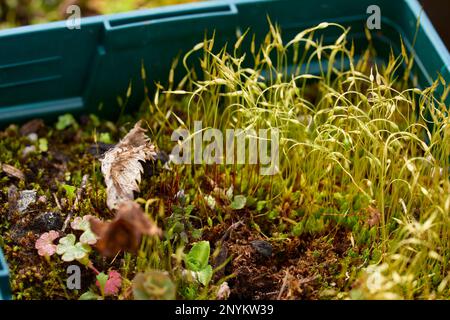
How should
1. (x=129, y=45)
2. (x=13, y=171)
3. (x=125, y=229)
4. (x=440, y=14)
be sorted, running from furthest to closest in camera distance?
(x=440, y=14) < (x=129, y=45) < (x=13, y=171) < (x=125, y=229)

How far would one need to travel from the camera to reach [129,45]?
1.94 meters

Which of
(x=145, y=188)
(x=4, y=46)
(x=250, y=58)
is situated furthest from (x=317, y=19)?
(x=4, y=46)

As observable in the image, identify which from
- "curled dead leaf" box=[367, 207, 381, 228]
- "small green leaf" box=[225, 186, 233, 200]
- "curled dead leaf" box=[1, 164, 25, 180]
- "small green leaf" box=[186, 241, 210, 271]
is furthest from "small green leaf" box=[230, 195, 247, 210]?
"curled dead leaf" box=[1, 164, 25, 180]

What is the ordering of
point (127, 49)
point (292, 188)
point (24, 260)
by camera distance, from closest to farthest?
point (24, 260)
point (292, 188)
point (127, 49)

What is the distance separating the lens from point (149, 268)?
1.52 meters

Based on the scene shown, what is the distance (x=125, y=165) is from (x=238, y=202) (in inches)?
10.4

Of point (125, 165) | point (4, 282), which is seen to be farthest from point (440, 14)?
point (4, 282)

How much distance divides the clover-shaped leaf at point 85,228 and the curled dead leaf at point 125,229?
0.51ft

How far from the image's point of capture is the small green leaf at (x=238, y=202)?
1.73 m

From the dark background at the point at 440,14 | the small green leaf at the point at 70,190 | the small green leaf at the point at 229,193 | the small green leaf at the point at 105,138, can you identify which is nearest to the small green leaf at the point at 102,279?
the small green leaf at the point at 70,190

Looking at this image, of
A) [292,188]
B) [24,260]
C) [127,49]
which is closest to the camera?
[24,260]

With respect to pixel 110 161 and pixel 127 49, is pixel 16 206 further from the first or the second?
pixel 127 49

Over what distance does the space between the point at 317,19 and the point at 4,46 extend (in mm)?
801

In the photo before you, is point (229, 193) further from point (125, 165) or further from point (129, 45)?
point (129, 45)
